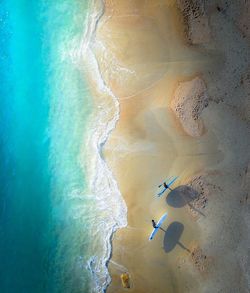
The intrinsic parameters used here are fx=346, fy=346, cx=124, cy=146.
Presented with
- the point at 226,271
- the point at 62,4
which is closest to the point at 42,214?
the point at 226,271

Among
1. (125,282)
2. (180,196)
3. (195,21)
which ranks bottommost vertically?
(125,282)

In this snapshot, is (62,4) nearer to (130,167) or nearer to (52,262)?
(130,167)

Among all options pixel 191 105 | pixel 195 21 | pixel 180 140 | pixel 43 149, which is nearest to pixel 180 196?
pixel 180 140

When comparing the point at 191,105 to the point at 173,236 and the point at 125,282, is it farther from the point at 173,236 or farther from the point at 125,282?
the point at 125,282

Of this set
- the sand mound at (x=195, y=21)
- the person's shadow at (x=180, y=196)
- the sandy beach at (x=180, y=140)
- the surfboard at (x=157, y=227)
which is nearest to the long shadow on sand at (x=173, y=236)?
the sandy beach at (x=180, y=140)

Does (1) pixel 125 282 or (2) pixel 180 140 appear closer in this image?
(1) pixel 125 282

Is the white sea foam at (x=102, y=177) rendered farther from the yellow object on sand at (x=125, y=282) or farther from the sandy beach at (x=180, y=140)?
the yellow object on sand at (x=125, y=282)

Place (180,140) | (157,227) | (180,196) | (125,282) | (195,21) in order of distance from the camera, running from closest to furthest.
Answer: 1. (125,282)
2. (157,227)
3. (180,196)
4. (180,140)
5. (195,21)

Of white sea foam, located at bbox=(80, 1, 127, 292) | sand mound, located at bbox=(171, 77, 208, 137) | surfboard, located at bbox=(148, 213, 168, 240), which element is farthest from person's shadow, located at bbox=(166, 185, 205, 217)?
sand mound, located at bbox=(171, 77, 208, 137)
